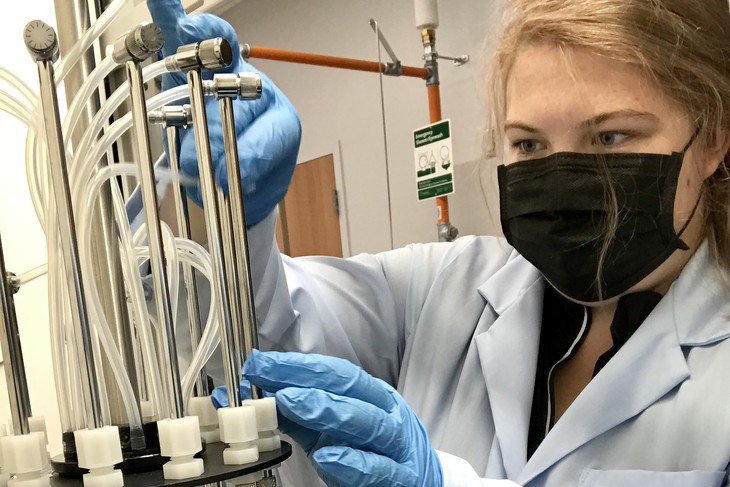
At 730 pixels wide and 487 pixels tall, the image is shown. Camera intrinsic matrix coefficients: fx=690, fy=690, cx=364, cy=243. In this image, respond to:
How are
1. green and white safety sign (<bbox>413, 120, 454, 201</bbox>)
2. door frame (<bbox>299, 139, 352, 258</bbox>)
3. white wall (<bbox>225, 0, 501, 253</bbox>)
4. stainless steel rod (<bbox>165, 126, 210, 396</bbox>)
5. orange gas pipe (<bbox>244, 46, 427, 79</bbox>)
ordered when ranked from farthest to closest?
door frame (<bbox>299, 139, 352, 258</bbox>)
white wall (<bbox>225, 0, 501, 253</bbox>)
orange gas pipe (<bbox>244, 46, 427, 79</bbox>)
green and white safety sign (<bbox>413, 120, 454, 201</bbox>)
stainless steel rod (<bbox>165, 126, 210, 396</bbox>)

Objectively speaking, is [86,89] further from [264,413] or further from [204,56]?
[264,413]

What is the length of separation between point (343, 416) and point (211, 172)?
0.88ft

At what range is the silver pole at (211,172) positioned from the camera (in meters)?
0.54

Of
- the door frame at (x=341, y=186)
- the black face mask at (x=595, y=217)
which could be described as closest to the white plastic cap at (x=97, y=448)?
the black face mask at (x=595, y=217)

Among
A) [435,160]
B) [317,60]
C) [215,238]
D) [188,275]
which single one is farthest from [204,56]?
[317,60]

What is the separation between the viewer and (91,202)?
22.3 inches

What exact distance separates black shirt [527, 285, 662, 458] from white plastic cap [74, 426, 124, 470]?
748 mm

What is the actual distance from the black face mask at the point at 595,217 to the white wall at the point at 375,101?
3.46 feet

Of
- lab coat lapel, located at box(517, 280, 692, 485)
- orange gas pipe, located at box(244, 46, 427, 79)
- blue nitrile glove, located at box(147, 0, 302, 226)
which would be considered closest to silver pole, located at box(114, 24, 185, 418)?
blue nitrile glove, located at box(147, 0, 302, 226)

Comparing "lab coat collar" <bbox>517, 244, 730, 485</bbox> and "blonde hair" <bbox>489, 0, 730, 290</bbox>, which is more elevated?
"blonde hair" <bbox>489, 0, 730, 290</bbox>

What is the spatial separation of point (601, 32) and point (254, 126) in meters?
0.51

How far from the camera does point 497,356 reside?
113 cm

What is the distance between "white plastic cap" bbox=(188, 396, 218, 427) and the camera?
0.64 m

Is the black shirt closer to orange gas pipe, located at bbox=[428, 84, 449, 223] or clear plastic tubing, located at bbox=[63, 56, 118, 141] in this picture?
clear plastic tubing, located at bbox=[63, 56, 118, 141]
